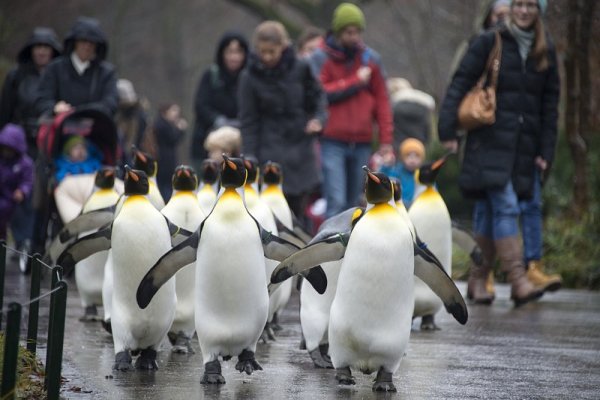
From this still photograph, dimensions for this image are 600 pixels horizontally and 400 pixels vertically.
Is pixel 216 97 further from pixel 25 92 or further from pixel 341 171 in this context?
pixel 25 92

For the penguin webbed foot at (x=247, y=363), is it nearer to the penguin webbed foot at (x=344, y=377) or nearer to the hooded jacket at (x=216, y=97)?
the penguin webbed foot at (x=344, y=377)

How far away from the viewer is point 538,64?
9.84 metres

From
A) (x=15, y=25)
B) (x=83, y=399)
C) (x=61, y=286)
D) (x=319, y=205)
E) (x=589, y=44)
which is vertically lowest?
(x=83, y=399)

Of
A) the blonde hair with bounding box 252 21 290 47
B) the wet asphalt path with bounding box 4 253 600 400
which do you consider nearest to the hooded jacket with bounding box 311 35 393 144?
the blonde hair with bounding box 252 21 290 47

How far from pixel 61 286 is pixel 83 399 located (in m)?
0.67

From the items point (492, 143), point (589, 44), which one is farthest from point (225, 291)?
point (589, 44)

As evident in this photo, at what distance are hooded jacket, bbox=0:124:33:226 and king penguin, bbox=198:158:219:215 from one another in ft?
15.5

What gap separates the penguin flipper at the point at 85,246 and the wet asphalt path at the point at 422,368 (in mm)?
496

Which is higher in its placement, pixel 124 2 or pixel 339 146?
pixel 124 2

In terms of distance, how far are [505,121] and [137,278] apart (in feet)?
13.9

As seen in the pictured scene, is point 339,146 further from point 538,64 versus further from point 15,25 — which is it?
point 15,25

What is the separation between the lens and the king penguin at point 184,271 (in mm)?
7262

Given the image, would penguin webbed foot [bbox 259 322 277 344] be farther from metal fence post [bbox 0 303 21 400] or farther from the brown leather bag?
metal fence post [bbox 0 303 21 400]

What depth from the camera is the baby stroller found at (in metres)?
10.9
